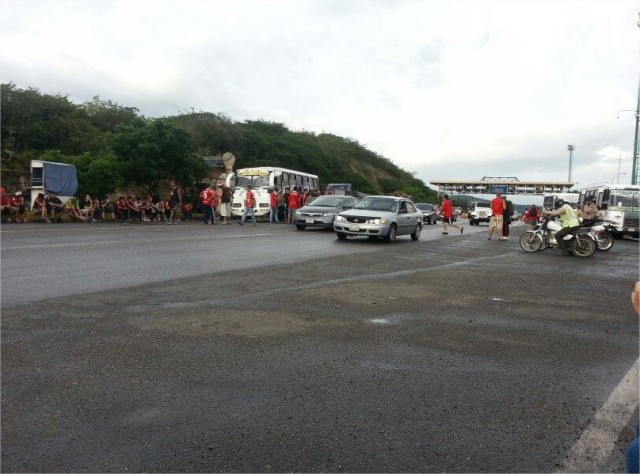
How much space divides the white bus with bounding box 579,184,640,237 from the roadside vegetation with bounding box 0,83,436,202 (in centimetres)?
2242

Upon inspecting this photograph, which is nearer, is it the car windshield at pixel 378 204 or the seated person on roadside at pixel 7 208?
the car windshield at pixel 378 204

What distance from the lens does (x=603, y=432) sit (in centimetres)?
331

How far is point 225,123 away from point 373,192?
3028 centimetres

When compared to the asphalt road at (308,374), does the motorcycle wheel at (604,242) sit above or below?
above

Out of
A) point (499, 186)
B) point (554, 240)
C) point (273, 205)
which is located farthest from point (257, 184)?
point (499, 186)

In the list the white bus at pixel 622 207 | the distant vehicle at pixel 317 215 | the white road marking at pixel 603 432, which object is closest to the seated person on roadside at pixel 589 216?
the distant vehicle at pixel 317 215

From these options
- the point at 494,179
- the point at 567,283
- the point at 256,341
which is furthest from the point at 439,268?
the point at 494,179

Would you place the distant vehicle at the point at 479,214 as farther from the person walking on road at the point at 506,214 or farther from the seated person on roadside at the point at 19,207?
the seated person on roadside at the point at 19,207

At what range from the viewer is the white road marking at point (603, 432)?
9.63 ft

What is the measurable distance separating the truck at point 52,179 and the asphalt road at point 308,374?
17.4 m

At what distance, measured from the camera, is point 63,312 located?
Result: 20.0ft

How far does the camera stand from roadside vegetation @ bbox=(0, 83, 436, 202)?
29.6m

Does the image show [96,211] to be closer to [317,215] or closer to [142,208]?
[142,208]

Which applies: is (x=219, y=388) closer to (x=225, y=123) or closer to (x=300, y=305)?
(x=300, y=305)
